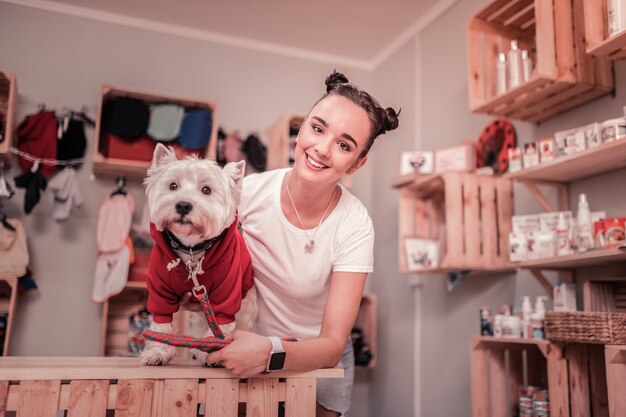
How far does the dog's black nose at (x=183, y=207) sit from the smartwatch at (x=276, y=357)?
0.38 metres

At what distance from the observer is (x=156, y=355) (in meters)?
1.36

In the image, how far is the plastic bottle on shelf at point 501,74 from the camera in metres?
2.75

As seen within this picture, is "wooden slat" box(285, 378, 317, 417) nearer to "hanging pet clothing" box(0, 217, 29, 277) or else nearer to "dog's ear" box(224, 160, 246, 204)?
Answer: "dog's ear" box(224, 160, 246, 204)

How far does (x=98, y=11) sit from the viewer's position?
4.29 m

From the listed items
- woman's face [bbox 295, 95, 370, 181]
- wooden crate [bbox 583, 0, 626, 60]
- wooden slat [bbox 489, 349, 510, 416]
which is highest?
wooden crate [bbox 583, 0, 626, 60]

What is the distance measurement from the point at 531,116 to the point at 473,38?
52 cm

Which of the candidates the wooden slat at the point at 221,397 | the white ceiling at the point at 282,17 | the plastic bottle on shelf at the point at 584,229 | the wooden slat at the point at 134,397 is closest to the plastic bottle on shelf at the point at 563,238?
the plastic bottle on shelf at the point at 584,229

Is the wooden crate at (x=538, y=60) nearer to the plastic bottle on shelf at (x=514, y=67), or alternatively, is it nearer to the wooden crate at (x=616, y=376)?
the plastic bottle on shelf at (x=514, y=67)

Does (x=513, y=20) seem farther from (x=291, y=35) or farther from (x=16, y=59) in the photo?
(x=16, y=59)

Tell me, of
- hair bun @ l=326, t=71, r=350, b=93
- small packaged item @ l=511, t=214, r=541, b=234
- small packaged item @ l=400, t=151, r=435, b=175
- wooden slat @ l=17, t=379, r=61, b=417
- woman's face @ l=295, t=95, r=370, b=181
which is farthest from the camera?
small packaged item @ l=400, t=151, r=435, b=175

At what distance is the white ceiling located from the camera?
4.08 metres

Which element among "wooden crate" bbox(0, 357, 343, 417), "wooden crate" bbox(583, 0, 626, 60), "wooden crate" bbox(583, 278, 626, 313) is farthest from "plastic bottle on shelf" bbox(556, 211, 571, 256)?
"wooden crate" bbox(0, 357, 343, 417)

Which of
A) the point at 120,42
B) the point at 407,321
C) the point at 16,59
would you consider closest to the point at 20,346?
the point at 16,59

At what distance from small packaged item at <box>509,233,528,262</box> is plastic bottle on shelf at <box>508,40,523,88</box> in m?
0.73
